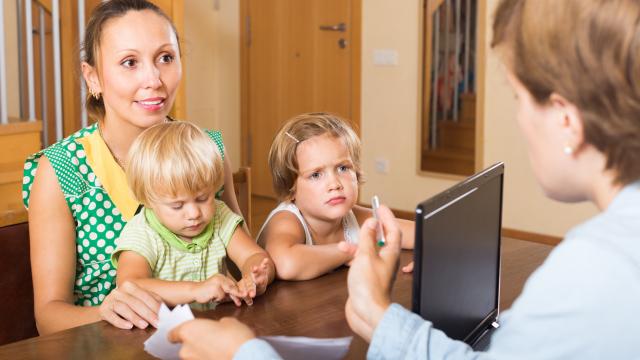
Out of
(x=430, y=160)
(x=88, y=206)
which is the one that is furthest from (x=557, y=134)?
(x=430, y=160)

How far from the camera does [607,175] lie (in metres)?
0.95

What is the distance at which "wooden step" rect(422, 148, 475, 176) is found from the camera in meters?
5.60

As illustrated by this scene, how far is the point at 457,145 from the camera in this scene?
568 centimetres

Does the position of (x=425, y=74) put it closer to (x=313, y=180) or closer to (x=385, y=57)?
(x=385, y=57)

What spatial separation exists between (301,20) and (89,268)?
4.83m

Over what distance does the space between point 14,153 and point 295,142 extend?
242 cm

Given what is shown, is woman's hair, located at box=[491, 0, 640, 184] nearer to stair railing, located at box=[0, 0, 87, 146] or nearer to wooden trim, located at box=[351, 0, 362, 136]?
stair railing, located at box=[0, 0, 87, 146]

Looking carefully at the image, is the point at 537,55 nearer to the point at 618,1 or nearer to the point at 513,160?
the point at 618,1


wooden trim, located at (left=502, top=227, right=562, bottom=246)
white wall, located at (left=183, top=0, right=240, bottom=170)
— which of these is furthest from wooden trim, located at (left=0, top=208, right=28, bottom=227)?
white wall, located at (left=183, top=0, right=240, bottom=170)

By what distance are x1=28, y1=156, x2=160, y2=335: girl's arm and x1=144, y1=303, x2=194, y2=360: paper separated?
36cm

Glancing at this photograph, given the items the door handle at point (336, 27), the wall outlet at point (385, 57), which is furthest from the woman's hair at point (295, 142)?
the door handle at point (336, 27)

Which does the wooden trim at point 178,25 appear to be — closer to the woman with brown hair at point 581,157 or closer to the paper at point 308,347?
the paper at point 308,347

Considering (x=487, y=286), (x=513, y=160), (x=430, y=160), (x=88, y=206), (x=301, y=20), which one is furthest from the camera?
(x=301, y=20)

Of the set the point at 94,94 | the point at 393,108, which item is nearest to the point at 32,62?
the point at 94,94
